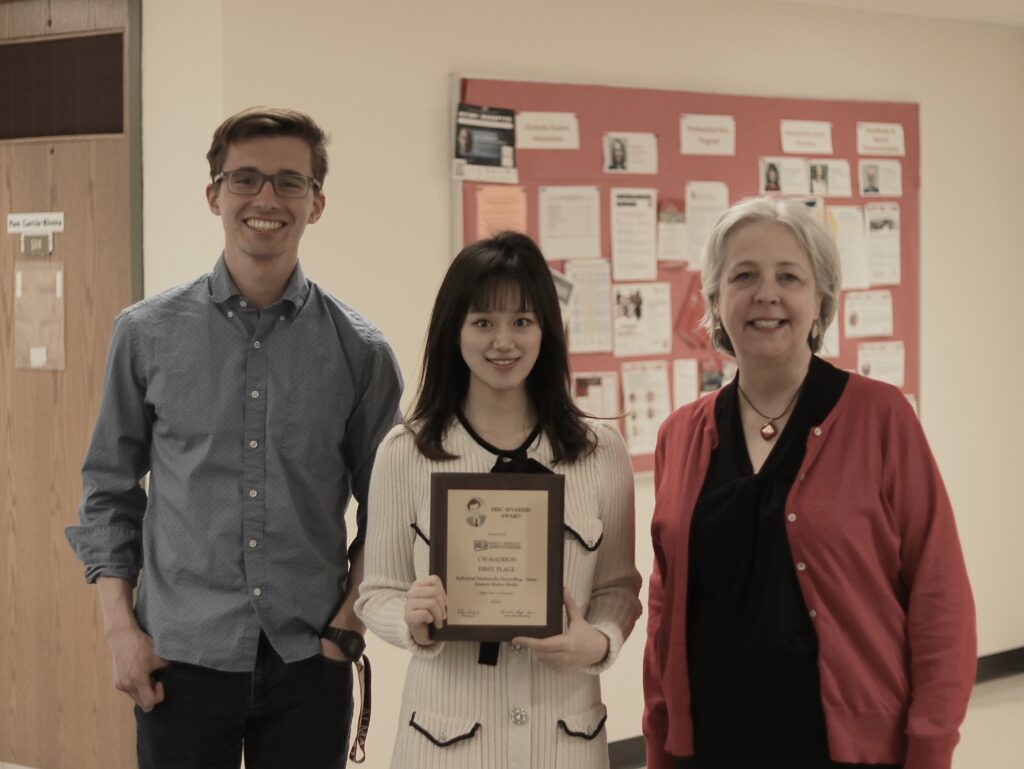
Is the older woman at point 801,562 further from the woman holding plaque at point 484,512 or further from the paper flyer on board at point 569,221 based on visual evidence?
the paper flyer on board at point 569,221

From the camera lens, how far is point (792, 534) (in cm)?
207

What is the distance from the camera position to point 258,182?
2.31 metres

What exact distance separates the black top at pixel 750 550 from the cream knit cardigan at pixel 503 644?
12cm

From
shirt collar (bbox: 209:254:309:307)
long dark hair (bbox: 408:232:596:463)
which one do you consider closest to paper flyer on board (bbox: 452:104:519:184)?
shirt collar (bbox: 209:254:309:307)

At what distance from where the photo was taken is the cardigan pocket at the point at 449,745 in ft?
6.59

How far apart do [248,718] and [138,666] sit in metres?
0.22

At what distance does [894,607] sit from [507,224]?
2333 mm

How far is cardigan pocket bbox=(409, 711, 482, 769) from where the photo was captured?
2.01 metres

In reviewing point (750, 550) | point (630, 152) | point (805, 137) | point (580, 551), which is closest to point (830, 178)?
point (805, 137)

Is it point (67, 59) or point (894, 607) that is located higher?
point (67, 59)

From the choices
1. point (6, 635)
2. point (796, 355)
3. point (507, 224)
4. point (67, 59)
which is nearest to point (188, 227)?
point (67, 59)

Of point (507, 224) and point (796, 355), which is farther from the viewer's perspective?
point (507, 224)

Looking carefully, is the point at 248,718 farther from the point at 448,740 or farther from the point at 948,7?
the point at 948,7

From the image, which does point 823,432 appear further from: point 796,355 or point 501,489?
point 501,489
